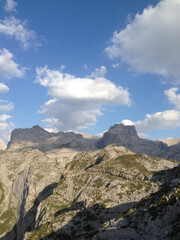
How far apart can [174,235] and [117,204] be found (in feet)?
165

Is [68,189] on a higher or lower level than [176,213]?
lower

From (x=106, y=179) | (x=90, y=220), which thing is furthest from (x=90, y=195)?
(x=90, y=220)

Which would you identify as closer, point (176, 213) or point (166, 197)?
point (176, 213)

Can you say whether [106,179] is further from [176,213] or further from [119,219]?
[176,213]

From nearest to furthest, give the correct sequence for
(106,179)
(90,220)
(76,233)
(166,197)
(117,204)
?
(166,197), (76,233), (90,220), (117,204), (106,179)

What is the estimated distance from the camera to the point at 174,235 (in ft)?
91.8

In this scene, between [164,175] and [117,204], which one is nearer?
[117,204]

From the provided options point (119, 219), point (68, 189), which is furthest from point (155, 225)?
point (68, 189)

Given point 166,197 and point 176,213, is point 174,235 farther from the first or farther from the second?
point 166,197

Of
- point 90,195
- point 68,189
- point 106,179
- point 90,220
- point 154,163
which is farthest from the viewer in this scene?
point 154,163

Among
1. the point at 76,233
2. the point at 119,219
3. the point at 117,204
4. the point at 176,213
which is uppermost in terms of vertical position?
the point at 176,213

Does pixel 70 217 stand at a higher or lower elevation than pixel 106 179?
lower

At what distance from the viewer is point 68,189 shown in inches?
4545

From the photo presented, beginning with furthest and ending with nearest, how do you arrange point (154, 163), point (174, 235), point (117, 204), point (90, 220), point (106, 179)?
point (154, 163) → point (106, 179) → point (117, 204) → point (90, 220) → point (174, 235)
